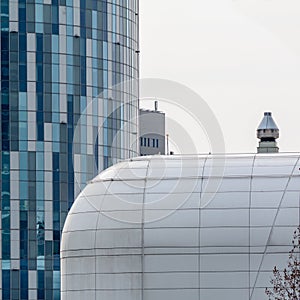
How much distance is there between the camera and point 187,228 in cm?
9006

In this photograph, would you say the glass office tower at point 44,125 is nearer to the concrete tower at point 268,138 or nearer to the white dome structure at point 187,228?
the concrete tower at point 268,138

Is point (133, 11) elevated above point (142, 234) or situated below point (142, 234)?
above

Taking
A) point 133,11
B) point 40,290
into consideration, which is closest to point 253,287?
point 40,290

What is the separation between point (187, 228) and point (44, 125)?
57.5 metres

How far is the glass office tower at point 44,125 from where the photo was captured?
144 metres

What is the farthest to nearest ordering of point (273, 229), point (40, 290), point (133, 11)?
point (133, 11), point (40, 290), point (273, 229)

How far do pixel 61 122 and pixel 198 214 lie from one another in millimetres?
57665

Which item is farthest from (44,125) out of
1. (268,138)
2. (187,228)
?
(187,228)

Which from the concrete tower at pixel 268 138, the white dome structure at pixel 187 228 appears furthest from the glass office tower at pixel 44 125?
the white dome structure at pixel 187 228

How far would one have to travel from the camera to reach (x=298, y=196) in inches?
3543

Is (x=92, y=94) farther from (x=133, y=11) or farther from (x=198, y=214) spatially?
(x=198, y=214)

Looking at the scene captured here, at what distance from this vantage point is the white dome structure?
89.3 metres

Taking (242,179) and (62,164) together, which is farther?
Answer: (62,164)

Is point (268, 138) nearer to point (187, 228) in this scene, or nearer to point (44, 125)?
point (187, 228)
